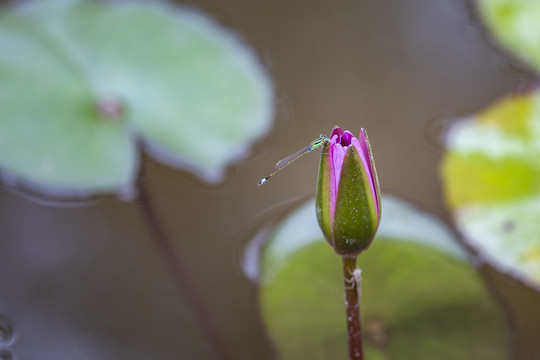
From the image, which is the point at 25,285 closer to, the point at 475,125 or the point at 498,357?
the point at 498,357

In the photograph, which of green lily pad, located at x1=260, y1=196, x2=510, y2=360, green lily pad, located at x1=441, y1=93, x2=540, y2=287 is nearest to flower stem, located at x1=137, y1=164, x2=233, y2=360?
green lily pad, located at x1=260, y1=196, x2=510, y2=360

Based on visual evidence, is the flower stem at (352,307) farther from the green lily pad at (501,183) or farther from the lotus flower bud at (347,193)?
the green lily pad at (501,183)

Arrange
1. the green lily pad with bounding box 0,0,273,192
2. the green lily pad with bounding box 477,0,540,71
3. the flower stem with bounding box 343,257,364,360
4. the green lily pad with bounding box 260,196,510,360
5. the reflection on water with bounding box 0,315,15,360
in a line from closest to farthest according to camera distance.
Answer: the flower stem with bounding box 343,257,364,360, the green lily pad with bounding box 260,196,510,360, the reflection on water with bounding box 0,315,15,360, the green lily pad with bounding box 0,0,273,192, the green lily pad with bounding box 477,0,540,71

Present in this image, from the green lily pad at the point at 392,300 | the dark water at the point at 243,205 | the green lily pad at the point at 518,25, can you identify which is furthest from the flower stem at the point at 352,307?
the green lily pad at the point at 518,25

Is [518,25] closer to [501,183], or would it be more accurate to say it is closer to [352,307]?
[501,183]

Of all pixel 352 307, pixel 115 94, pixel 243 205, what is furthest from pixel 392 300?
pixel 115 94

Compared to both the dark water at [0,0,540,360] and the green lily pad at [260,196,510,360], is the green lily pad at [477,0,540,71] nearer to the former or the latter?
the dark water at [0,0,540,360]
